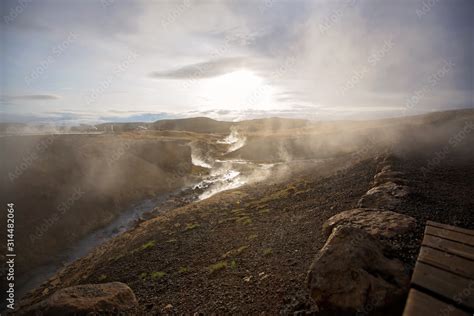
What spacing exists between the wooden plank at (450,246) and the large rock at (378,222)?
1.48 m

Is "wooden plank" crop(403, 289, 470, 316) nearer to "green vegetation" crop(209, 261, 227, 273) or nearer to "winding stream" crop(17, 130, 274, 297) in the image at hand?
"green vegetation" crop(209, 261, 227, 273)

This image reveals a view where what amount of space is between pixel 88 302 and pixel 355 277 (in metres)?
6.90

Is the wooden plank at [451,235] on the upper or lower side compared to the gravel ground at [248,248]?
upper

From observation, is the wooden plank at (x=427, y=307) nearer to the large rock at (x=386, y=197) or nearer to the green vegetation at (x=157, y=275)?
the large rock at (x=386, y=197)

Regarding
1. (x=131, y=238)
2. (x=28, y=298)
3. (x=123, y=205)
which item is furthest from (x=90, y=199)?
(x=28, y=298)

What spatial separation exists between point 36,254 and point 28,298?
5.03 metres

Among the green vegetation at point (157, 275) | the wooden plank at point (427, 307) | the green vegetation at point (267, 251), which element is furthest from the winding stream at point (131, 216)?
the wooden plank at point (427, 307)

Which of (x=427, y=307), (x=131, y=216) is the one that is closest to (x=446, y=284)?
(x=427, y=307)

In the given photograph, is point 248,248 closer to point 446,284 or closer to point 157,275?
point 157,275

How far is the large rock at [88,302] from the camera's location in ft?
22.1

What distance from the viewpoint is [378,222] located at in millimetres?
6426

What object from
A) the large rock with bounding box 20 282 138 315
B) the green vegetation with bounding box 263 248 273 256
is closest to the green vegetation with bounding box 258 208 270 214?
the green vegetation with bounding box 263 248 273 256

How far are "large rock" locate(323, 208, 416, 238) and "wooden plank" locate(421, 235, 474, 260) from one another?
1.48 meters

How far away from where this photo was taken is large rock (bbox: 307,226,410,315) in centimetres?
427
